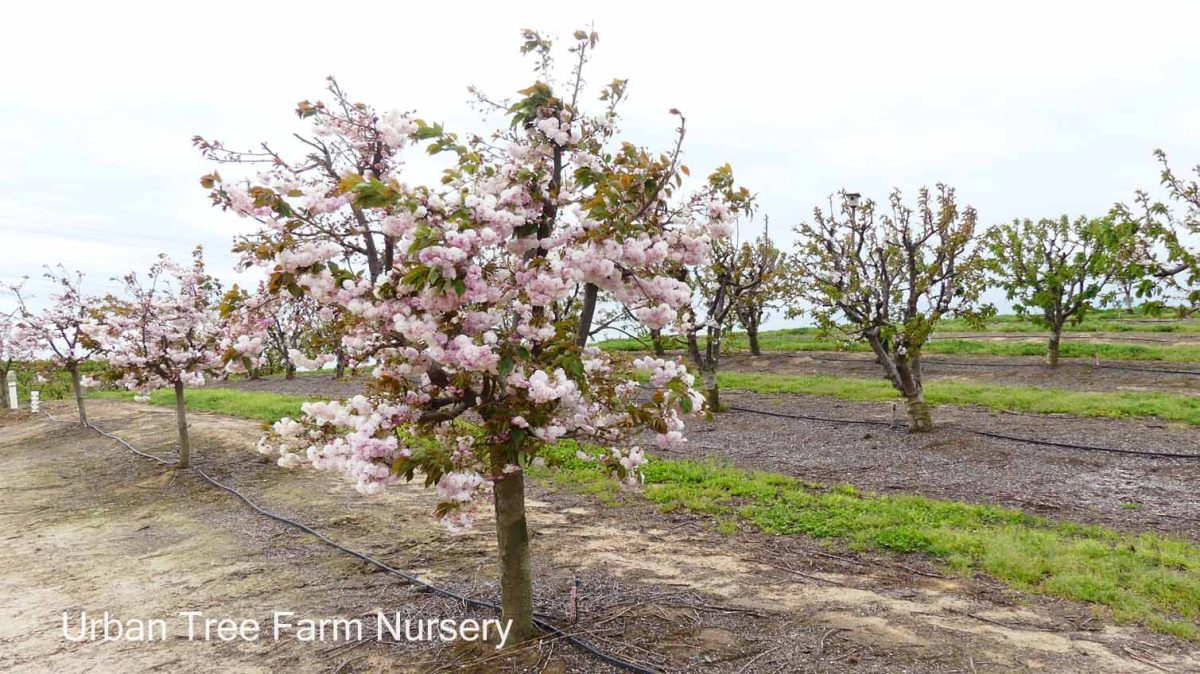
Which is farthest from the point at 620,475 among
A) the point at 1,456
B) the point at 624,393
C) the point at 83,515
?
the point at 1,456

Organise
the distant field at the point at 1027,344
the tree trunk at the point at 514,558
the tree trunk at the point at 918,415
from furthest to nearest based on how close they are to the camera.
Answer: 1. the distant field at the point at 1027,344
2. the tree trunk at the point at 918,415
3. the tree trunk at the point at 514,558

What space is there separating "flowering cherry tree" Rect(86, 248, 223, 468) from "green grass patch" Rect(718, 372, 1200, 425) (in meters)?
12.5

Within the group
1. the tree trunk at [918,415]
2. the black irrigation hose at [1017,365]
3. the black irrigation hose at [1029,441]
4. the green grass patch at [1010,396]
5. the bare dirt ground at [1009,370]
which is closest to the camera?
the black irrigation hose at [1029,441]

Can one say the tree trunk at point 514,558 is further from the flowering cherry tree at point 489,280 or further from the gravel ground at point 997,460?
the gravel ground at point 997,460

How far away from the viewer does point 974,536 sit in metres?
6.88

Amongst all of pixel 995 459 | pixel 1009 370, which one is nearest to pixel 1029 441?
pixel 995 459

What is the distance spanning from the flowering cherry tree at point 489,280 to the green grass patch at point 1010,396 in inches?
456

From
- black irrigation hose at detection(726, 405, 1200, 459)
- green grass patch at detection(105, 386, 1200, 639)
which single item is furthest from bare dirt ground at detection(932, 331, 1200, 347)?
green grass patch at detection(105, 386, 1200, 639)

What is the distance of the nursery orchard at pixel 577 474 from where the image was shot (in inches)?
162

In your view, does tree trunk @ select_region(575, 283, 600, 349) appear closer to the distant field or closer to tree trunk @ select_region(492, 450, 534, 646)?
tree trunk @ select_region(492, 450, 534, 646)

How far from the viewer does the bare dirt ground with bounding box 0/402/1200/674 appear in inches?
184

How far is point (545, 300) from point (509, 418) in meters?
0.74

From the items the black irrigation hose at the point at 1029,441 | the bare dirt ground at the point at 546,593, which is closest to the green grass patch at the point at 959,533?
the bare dirt ground at the point at 546,593

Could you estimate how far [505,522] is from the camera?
4941mm
